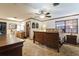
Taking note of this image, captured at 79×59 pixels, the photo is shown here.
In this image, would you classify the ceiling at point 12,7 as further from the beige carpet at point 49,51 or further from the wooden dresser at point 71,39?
the wooden dresser at point 71,39

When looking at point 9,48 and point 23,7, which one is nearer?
point 9,48

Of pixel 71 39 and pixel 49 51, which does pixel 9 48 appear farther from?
pixel 71 39

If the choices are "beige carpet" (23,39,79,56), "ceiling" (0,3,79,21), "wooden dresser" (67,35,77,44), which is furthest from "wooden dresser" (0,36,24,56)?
"wooden dresser" (67,35,77,44)

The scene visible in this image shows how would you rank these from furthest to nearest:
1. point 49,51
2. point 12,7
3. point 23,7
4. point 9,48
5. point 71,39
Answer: point 71,39 < point 49,51 < point 23,7 < point 12,7 < point 9,48

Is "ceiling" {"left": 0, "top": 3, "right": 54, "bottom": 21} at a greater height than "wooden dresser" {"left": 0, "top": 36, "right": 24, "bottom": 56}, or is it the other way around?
"ceiling" {"left": 0, "top": 3, "right": 54, "bottom": 21}

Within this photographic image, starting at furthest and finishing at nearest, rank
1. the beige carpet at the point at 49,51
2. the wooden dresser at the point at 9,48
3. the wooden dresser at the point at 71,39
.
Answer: the wooden dresser at the point at 71,39, the beige carpet at the point at 49,51, the wooden dresser at the point at 9,48

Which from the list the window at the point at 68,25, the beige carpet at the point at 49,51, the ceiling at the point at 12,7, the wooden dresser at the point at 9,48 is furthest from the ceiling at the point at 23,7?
the beige carpet at the point at 49,51

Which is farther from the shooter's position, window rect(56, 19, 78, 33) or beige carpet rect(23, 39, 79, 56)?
window rect(56, 19, 78, 33)

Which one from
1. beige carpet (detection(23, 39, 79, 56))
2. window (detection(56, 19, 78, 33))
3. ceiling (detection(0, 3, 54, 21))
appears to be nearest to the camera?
ceiling (detection(0, 3, 54, 21))

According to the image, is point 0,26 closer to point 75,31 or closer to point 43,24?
point 43,24

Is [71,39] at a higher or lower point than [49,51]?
higher

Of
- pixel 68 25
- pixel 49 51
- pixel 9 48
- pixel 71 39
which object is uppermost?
pixel 68 25

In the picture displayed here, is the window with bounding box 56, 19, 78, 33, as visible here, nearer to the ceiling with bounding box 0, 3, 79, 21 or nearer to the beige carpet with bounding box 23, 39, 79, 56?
the ceiling with bounding box 0, 3, 79, 21

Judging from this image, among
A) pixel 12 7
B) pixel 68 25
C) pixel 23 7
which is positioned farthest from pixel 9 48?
pixel 68 25
